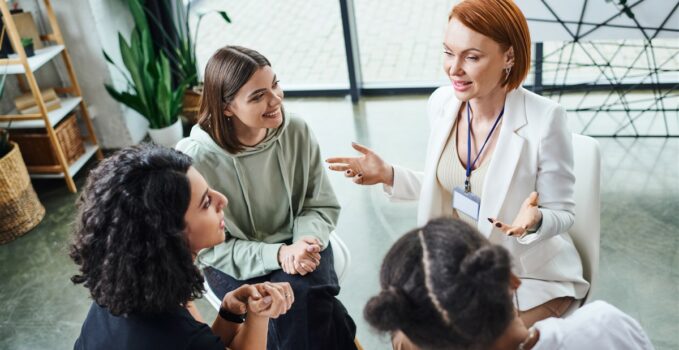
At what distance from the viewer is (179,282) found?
1546mm

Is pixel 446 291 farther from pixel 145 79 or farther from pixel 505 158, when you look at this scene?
pixel 145 79

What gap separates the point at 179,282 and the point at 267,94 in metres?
0.71

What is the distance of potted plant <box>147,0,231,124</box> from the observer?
4.09 meters

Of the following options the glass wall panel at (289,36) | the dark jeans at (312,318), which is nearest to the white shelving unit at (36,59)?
the glass wall panel at (289,36)

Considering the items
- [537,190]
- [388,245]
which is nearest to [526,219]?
[537,190]

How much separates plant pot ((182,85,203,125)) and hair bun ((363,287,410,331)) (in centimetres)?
324

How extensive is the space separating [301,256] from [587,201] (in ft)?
2.78

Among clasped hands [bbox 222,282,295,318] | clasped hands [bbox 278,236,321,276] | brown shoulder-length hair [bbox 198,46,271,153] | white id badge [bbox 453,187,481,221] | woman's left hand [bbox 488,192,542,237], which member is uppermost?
brown shoulder-length hair [bbox 198,46,271,153]

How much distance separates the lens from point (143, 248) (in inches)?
58.1

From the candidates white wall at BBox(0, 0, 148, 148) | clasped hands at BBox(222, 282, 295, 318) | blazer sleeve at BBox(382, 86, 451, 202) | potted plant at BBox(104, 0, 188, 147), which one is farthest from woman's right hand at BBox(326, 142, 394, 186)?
white wall at BBox(0, 0, 148, 148)

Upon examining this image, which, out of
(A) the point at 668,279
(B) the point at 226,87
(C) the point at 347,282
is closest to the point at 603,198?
(A) the point at 668,279

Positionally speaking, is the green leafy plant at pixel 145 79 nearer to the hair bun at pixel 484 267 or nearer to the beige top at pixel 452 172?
the beige top at pixel 452 172

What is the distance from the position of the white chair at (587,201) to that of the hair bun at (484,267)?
79 centimetres

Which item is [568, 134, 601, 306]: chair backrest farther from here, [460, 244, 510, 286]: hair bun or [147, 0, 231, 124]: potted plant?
[147, 0, 231, 124]: potted plant
